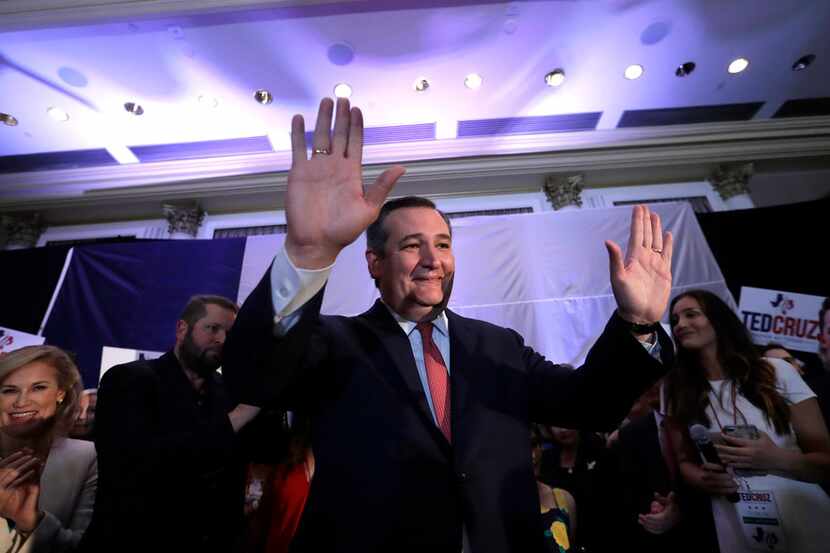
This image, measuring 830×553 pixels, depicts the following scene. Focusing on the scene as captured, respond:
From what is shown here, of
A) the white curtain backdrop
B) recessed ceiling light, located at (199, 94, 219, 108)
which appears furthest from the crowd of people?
recessed ceiling light, located at (199, 94, 219, 108)

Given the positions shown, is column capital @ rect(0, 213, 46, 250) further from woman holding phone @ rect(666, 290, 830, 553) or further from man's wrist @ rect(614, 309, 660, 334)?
woman holding phone @ rect(666, 290, 830, 553)

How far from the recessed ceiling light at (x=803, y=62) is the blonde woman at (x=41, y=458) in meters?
7.09

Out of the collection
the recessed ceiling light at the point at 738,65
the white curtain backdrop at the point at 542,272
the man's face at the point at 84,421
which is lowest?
the man's face at the point at 84,421

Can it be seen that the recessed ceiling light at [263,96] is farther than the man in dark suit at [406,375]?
Yes

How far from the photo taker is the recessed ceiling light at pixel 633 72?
449 centimetres

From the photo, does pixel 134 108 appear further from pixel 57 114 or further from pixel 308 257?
pixel 308 257

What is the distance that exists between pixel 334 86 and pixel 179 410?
3953 mm

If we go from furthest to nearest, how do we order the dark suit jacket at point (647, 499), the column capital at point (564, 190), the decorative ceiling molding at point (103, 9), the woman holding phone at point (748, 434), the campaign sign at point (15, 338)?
the column capital at point (564, 190), the campaign sign at point (15, 338), the decorative ceiling molding at point (103, 9), the dark suit jacket at point (647, 499), the woman holding phone at point (748, 434)

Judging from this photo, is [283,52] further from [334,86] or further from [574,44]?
[574,44]

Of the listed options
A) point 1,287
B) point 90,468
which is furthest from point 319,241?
point 1,287

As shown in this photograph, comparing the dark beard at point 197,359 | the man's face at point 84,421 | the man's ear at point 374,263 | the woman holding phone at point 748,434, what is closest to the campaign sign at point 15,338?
the man's face at point 84,421

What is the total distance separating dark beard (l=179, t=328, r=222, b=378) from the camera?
179 cm

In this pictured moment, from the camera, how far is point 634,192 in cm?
573

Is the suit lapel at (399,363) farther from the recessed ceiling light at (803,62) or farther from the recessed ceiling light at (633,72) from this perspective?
the recessed ceiling light at (803,62)
